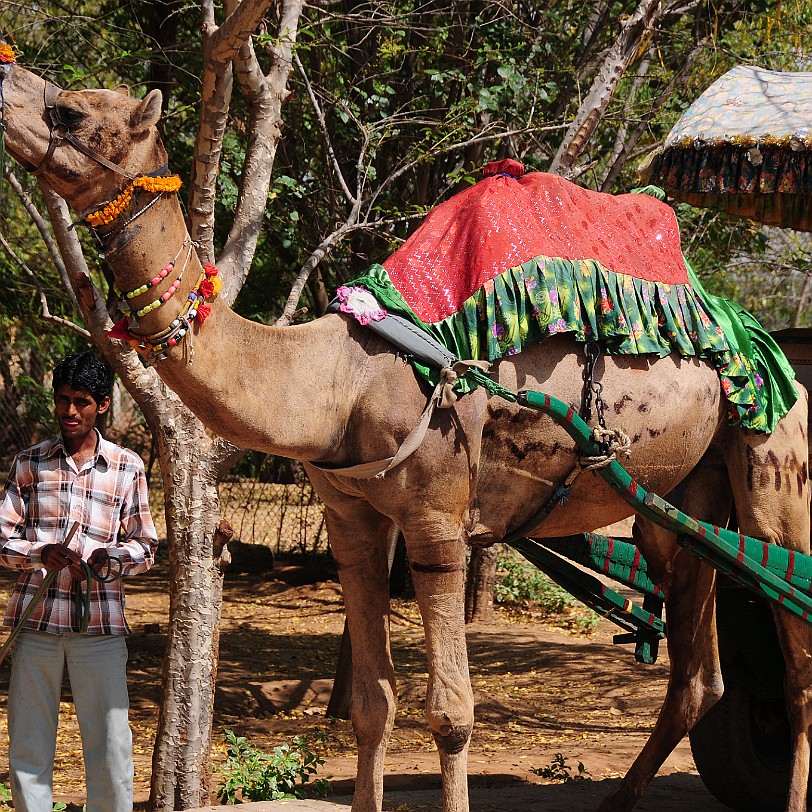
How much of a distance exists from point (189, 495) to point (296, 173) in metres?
4.64

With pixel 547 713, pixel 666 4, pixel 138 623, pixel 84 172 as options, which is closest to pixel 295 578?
pixel 138 623

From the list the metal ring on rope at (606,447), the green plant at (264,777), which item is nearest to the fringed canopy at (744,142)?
the metal ring on rope at (606,447)

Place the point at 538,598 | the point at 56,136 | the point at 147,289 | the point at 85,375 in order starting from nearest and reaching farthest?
the point at 56,136 < the point at 147,289 < the point at 85,375 < the point at 538,598

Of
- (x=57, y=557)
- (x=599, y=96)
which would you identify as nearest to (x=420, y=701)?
(x=599, y=96)

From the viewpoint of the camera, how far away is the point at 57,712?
416 cm

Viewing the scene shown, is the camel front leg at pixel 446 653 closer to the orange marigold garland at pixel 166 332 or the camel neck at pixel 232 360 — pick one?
the camel neck at pixel 232 360

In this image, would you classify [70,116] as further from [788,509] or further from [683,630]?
[683,630]

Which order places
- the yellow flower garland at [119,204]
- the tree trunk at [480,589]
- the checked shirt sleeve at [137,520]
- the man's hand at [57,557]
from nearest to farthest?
the yellow flower garland at [119,204], the man's hand at [57,557], the checked shirt sleeve at [137,520], the tree trunk at [480,589]

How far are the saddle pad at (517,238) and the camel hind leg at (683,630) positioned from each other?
1.03 metres

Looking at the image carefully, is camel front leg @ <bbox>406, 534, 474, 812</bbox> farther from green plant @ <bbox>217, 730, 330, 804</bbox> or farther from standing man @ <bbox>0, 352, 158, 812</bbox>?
green plant @ <bbox>217, 730, 330, 804</bbox>

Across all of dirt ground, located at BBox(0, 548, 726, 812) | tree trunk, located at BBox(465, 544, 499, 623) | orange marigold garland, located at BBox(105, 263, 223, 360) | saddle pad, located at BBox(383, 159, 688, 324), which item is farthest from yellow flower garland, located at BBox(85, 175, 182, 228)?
tree trunk, located at BBox(465, 544, 499, 623)

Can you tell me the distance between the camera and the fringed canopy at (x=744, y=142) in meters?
4.91

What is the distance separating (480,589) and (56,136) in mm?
7897

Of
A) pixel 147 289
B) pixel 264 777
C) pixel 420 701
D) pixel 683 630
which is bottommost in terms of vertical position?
pixel 420 701
